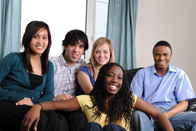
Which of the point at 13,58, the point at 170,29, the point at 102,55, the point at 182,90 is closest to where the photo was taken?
A: the point at 13,58

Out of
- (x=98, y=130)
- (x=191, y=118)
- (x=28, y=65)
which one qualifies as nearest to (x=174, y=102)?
(x=191, y=118)

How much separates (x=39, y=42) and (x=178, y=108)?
133cm

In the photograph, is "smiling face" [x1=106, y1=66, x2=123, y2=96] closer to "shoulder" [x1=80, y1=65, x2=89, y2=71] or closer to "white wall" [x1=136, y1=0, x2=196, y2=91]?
"shoulder" [x1=80, y1=65, x2=89, y2=71]

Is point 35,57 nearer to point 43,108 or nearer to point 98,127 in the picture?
point 43,108

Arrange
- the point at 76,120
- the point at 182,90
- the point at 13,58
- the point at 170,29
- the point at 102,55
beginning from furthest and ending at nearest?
the point at 170,29 → the point at 182,90 → the point at 102,55 → the point at 13,58 → the point at 76,120

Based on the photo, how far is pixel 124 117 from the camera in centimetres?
197

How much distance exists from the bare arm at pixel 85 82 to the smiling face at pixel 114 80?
329 millimetres

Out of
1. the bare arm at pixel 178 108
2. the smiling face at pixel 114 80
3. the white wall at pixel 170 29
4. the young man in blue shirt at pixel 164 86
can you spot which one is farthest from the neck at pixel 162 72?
the white wall at pixel 170 29

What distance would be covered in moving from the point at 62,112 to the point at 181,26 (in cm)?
272

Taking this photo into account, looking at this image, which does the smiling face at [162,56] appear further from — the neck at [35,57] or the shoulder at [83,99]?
the neck at [35,57]

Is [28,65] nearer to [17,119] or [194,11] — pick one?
[17,119]

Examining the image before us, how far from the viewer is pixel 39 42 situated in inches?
81.2

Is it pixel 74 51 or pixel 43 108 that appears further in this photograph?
pixel 74 51

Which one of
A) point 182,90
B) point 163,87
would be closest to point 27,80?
point 163,87
